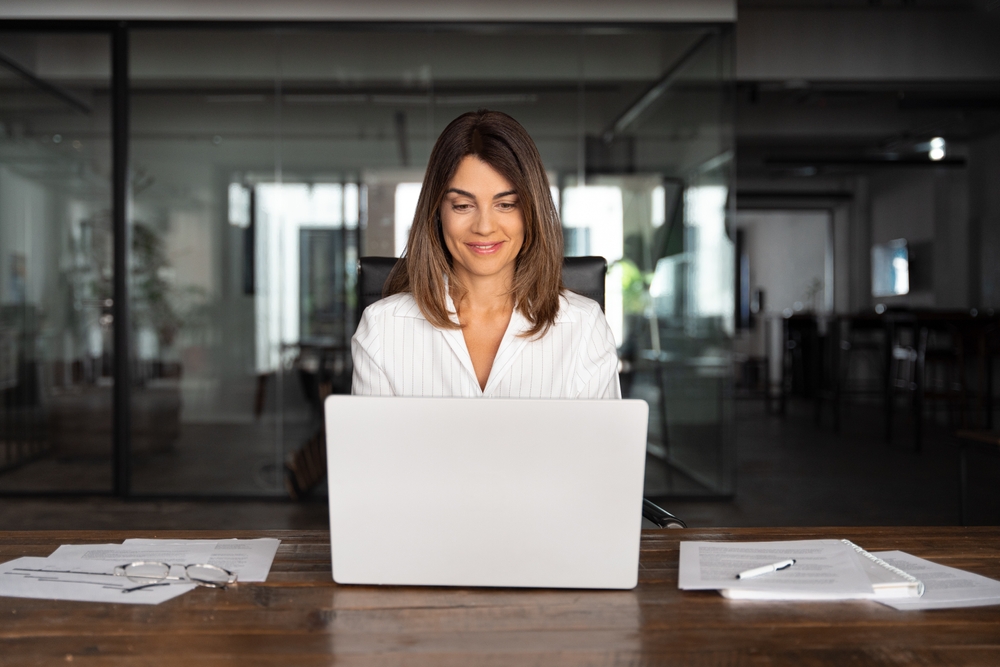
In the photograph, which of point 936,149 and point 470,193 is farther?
point 936,149

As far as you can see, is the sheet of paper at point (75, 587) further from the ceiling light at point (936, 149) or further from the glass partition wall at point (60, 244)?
the ceiling light at point (936, 149)

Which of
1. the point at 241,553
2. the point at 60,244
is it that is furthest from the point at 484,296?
the point at 60,244

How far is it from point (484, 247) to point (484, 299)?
142 millimetres

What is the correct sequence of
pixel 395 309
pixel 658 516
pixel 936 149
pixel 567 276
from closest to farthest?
pixel 658 516 < pixel 395 309 < pixel 567 276 < pixel 936 149

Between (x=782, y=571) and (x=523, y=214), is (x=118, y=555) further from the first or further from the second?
(x=523, y=214)

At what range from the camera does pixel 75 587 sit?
914 millimetres

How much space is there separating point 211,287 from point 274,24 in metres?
1.45

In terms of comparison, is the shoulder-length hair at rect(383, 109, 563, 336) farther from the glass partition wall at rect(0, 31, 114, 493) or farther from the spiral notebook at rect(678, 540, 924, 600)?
the glass partition wall at rect(0, 31, 114, 493)

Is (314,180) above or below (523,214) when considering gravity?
above

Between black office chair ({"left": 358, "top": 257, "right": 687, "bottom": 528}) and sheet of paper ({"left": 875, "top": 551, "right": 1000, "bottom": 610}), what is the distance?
1.05 meters

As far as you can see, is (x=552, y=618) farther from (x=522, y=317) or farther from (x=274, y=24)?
(x=274, y=24)

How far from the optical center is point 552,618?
Answer: 2.67 feet

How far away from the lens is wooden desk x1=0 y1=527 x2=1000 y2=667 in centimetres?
72

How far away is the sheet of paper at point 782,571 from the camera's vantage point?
2.91 feet
